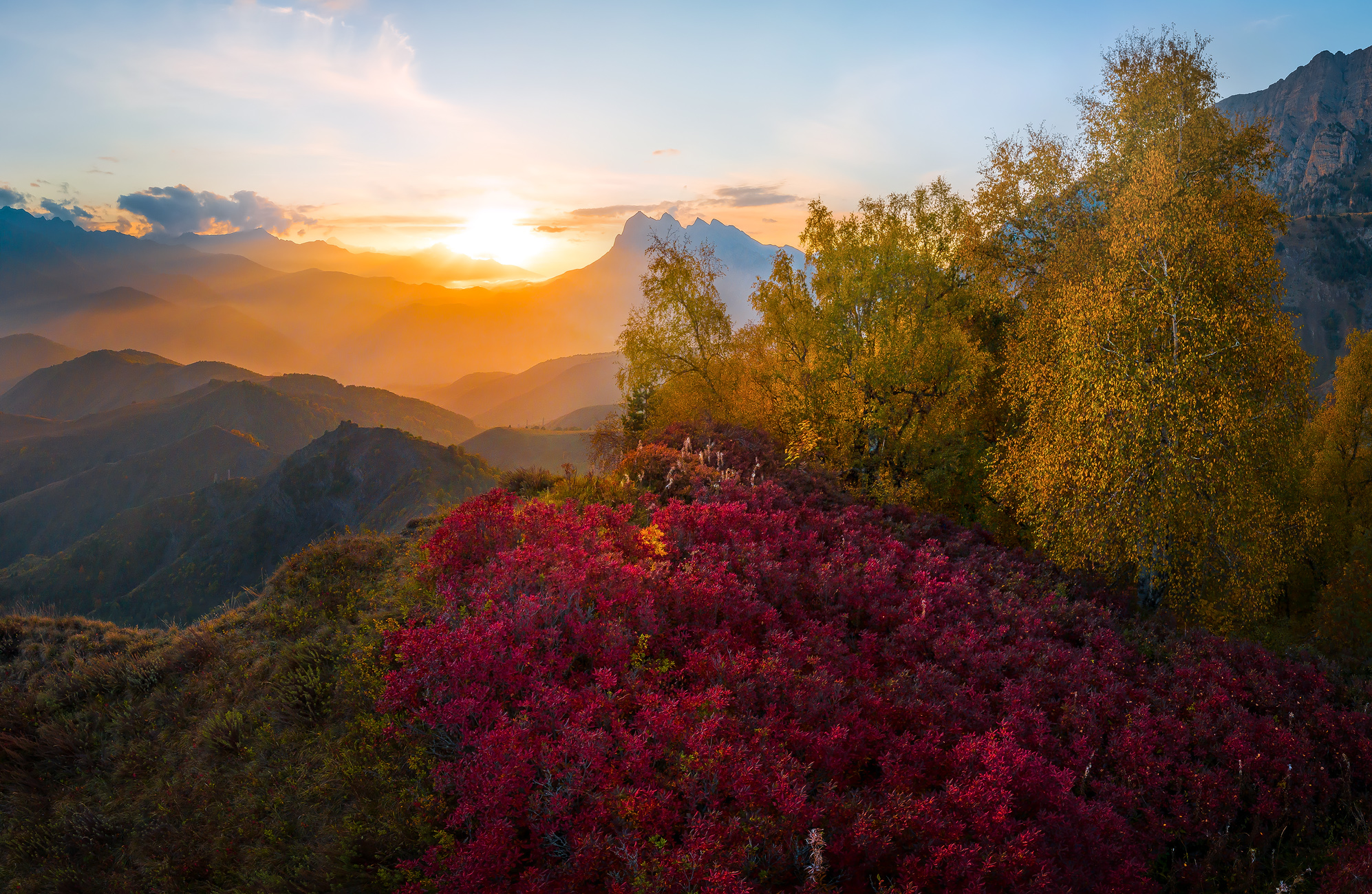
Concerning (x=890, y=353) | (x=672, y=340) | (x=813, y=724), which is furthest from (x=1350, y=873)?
(x=672, y=340)

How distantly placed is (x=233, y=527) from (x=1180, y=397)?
122 meters

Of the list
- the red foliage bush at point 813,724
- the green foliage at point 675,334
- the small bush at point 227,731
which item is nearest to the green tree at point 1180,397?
the red foliage bush at point 813,724

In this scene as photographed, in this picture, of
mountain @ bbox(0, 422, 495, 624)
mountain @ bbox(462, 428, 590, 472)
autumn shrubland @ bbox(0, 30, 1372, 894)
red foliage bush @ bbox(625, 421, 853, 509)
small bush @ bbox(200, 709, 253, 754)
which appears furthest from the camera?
mountain @ bbox(462, 428, 590, 472)

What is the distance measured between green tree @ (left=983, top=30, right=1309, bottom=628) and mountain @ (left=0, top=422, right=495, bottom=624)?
81641mm

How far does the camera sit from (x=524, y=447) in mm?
175500

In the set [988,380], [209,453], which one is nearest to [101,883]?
[988,380]

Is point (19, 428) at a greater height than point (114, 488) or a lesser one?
greater

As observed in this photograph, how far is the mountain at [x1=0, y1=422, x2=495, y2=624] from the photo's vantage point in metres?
90.0

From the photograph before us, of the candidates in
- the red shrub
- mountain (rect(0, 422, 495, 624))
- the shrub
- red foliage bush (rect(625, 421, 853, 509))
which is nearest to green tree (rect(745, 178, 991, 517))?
red foliage bush (rect(625, 421, 853, 509))

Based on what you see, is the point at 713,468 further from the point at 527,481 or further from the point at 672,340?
the point at 672,340

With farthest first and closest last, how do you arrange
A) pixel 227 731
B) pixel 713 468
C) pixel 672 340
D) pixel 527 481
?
pixel 672 340 < pixel 527 481 < pixel 713 468 < pixel 227 731

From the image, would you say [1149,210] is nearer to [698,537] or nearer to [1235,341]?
[1235,341]

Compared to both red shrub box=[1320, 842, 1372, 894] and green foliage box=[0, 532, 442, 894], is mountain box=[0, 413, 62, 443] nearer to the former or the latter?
green foliage box=[0, 532, 442, 894]

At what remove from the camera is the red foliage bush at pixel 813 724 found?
448 centimetres
